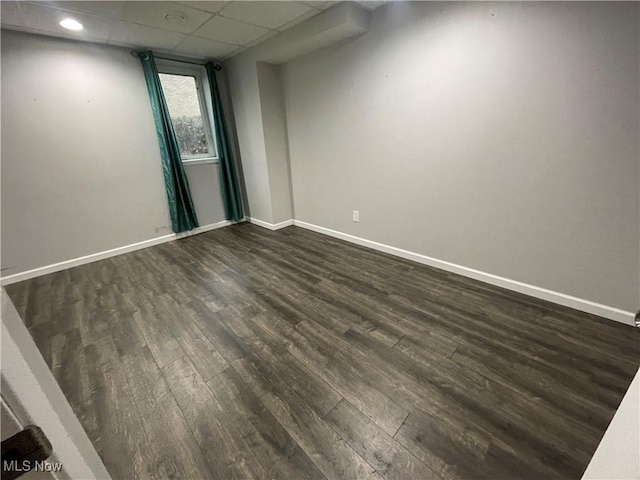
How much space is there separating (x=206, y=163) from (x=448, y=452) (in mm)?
4215

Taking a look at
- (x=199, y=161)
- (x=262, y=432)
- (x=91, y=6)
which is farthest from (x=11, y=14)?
(x=262, y=432)

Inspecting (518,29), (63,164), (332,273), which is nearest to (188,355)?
(332,273)

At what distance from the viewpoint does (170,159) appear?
3.64m

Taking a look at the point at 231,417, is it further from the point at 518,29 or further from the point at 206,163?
the point at 206,163

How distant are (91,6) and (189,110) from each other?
1.73 metres

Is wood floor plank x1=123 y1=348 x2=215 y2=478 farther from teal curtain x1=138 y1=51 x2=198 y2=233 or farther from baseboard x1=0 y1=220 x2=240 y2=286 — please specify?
teal curtain x1=138 y1=51 x2=198 y2=233

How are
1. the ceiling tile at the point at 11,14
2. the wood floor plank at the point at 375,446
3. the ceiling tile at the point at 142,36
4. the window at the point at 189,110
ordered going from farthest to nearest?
the window at the point at 189,110 → the ceiling tile at the point at 142,36 → the ceiling tile at the point at 11,14 → the wood floor plank at the point at 375,446

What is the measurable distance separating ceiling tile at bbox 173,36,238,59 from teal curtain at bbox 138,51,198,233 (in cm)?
42

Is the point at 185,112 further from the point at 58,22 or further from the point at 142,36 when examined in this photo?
the point at 58,22

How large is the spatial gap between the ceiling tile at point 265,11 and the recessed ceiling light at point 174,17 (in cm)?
38

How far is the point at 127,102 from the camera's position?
10.9 ft

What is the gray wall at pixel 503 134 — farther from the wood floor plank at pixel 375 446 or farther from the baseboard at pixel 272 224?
the wood floor plank at pixel 375 446

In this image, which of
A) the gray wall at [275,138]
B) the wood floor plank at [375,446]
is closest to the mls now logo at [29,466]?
the wood floor plank at [375,446]

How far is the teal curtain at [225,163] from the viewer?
3889 mm
